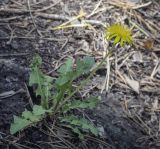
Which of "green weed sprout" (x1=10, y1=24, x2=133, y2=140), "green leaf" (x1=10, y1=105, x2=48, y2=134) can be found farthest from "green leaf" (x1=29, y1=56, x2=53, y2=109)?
"green leaf" (x1=10, y1=105, x2=48, y2=134)

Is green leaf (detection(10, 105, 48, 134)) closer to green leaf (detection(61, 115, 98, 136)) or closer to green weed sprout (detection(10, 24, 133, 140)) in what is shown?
green weed sprout (detection(10, 24, 133, 140))

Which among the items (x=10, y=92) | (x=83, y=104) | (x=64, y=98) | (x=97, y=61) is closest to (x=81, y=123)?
(x=83, y=104)

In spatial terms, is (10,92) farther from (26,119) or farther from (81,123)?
(81,123)

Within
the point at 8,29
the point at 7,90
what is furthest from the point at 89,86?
the point at 8,29

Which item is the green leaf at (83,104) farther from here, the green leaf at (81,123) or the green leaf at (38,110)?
the green leaf at (38,110)

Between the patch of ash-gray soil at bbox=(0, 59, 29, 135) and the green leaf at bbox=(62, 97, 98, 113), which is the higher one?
the patch of ash-gray soil at bbox=(0, 59, 29, 135)

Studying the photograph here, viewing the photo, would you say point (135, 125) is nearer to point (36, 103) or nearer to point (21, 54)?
point (36, 103)

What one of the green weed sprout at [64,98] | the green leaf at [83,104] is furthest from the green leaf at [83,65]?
the green leaf at [83,104]
